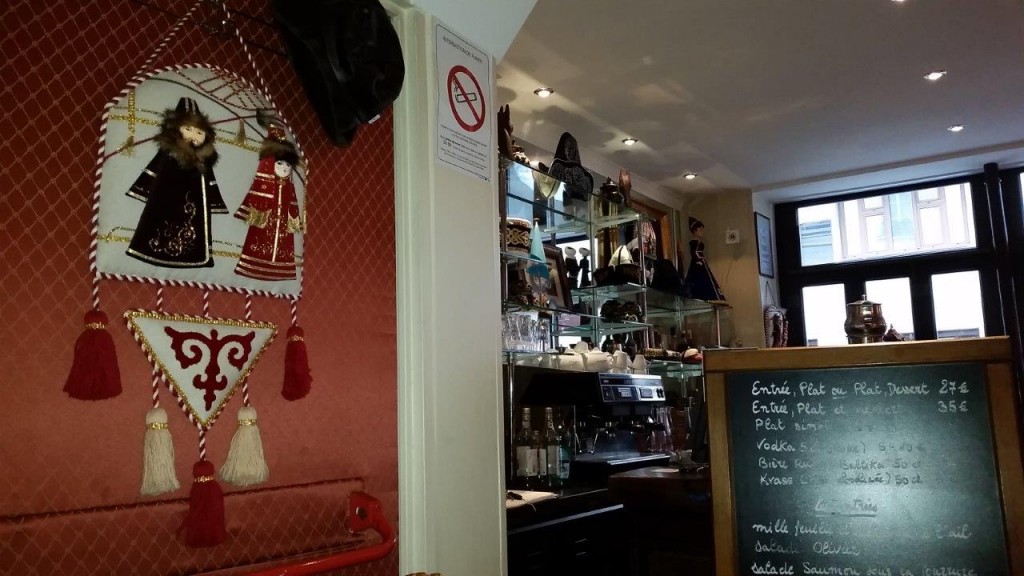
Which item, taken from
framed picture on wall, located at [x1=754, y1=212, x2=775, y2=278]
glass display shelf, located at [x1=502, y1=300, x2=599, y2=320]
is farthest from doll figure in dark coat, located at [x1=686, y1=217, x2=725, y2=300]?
glass display shelf, located at [x1=502, y1=300, x2=599, y2=320]

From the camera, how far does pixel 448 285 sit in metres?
1.90

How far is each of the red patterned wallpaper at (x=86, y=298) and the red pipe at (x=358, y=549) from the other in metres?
0.07

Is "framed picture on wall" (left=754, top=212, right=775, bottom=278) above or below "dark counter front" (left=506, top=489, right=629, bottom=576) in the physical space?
above

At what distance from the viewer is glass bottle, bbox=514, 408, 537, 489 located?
3.28 m

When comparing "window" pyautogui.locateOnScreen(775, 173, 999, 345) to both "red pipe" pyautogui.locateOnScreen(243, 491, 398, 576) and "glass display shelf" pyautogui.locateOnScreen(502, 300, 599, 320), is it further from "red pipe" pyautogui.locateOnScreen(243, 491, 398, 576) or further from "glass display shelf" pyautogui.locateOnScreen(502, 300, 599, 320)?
"red pipe" pyautogui.locateOnScreen(243, 491, 398, 576)

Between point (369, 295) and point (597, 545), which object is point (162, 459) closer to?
point (369, 295)

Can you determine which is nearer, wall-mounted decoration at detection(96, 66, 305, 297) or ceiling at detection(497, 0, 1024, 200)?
wall-mounted decoration at detection(96, 66, 305, 297)

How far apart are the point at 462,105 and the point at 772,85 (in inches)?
101

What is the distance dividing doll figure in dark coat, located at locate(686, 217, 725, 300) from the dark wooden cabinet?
2627mm

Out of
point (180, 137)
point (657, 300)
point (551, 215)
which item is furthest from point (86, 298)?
point (657, 300)

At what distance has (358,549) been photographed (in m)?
1.48

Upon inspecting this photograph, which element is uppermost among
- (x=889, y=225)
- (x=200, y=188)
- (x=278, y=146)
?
(x=889, y=225)

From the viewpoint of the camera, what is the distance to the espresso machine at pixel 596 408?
3.40 meters

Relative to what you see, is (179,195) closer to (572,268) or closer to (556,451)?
(556,451)
